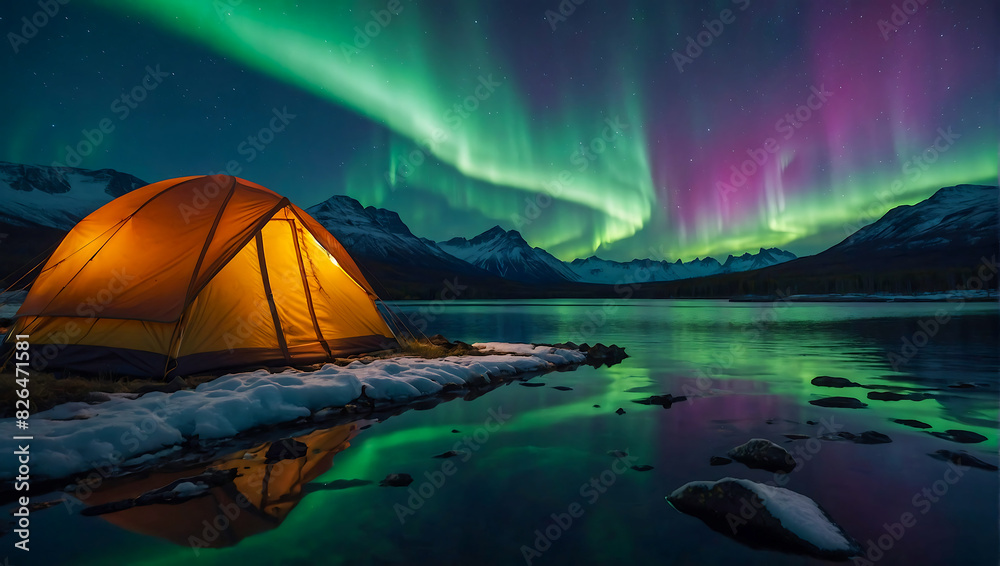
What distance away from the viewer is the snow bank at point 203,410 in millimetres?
6656

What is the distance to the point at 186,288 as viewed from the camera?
10.6m

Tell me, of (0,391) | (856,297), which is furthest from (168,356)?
(856,297)

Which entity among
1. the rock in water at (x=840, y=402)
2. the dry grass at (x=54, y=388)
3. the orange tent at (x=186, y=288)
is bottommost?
the rock in water at (x=840, y=402)

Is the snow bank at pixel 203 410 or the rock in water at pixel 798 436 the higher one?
the snow bank at pixel 203 410

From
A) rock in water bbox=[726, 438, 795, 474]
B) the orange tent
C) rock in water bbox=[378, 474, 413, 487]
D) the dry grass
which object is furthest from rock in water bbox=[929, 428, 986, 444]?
the dry grass

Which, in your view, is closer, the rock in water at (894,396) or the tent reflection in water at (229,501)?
the tent reflection in water at (229,501)

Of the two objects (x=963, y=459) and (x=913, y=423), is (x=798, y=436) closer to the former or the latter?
(x=963, y=459)

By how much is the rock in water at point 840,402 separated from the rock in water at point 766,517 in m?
7.38

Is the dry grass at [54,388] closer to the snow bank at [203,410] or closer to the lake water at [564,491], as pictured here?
the snow bank at [203,410]

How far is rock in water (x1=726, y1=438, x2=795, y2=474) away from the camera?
7.17 meters

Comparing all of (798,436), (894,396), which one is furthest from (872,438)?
(894,396)

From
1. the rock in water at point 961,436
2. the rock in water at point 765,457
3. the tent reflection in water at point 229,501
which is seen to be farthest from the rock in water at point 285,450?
the rock in water at point 961,436

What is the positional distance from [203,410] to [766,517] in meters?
9.03

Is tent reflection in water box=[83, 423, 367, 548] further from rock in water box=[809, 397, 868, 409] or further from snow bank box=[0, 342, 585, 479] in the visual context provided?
rock in water box=[809, 397, 868, 409]
